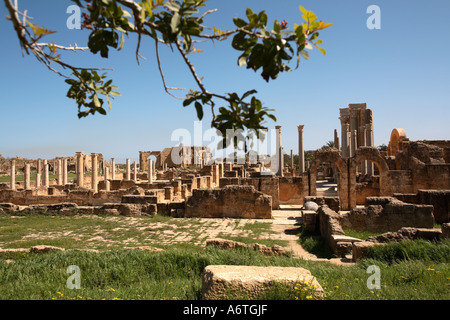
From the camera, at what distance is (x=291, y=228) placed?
38.9ft

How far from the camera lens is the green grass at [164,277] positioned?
3902 millimetres

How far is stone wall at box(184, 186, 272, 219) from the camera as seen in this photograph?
14438 mm

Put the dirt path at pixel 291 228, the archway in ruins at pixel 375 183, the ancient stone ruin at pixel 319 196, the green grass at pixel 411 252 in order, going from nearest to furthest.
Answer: the green grass at pixel 411 252 → the dirt path at pixel 291 228 → the ancient stone ruin at pixel 319 196 → the archway in ruins at pixel 375 183

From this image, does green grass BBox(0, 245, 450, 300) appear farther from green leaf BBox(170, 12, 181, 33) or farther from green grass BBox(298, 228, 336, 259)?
green leaf BBox(170, 12, 181, 33)

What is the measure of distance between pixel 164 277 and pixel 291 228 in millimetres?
7561

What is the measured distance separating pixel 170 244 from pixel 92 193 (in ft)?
37.1

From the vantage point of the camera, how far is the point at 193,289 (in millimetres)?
4258

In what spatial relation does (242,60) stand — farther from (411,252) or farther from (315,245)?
(315,245)

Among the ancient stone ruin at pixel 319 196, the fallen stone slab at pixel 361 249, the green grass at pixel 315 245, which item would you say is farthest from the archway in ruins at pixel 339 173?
the fallen stone slab at pixel 361 249

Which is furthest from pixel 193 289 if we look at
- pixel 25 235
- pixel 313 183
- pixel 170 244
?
pixel 313 183

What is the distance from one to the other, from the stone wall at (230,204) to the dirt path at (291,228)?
2.95 feet

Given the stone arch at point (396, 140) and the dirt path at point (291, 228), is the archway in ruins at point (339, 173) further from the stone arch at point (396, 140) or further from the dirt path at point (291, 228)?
the stone arch at point (396, 140)

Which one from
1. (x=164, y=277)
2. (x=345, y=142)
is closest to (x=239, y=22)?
(x=164, y=277)
